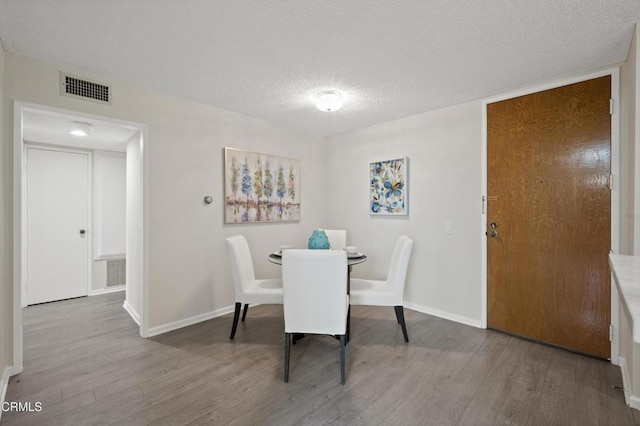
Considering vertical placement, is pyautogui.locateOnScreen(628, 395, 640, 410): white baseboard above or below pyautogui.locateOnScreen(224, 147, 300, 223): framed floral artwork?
below

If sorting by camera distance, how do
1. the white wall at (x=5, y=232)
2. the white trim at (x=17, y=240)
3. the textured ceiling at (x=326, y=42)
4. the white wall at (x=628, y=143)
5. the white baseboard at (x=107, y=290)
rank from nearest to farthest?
the textured ceiling at (x=326, y=42) → the white wall at (x=628, y=143) → the white wall at (x=5, y=232) → the white trim at (x=17, y=240) → the white baseboard at (x=107, y=290)

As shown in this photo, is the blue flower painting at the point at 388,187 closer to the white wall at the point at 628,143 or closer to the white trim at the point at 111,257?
the white wall at the point at 628,143

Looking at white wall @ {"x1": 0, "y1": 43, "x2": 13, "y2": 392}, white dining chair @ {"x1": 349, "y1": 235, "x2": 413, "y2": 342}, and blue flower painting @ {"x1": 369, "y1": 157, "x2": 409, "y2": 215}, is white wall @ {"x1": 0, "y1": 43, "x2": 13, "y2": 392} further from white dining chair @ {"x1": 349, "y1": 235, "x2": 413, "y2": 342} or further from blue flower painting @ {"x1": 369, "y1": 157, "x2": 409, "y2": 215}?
blue flower painting @ {"x1": 369, "y1": 157, "x2": 409, "y2": 215}

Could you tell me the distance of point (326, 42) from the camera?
2.01 metres

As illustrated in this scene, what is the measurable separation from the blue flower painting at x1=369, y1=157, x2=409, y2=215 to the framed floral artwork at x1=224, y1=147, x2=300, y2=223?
1.06 meters

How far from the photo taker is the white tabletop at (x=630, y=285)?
766 millimetres

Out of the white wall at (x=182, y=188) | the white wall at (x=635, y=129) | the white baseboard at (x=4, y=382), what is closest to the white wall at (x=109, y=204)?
the white wall at (x=182, y=188)

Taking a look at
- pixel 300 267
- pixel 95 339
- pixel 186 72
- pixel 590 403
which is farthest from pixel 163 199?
pixel 590 403

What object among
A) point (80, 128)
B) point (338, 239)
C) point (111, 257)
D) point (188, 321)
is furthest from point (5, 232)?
point (338, 239)

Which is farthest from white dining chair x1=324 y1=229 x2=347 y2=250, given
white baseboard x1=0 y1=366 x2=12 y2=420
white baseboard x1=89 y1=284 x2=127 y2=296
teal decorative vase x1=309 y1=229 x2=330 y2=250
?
white baseboard x1=89 y1=284 x2=127 y2=296

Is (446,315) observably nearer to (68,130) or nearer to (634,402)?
(634,402)

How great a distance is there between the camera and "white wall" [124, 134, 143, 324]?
10.1 ft

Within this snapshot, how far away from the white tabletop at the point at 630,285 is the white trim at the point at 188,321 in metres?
3.31

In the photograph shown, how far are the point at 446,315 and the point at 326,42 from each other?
9.70 feet
